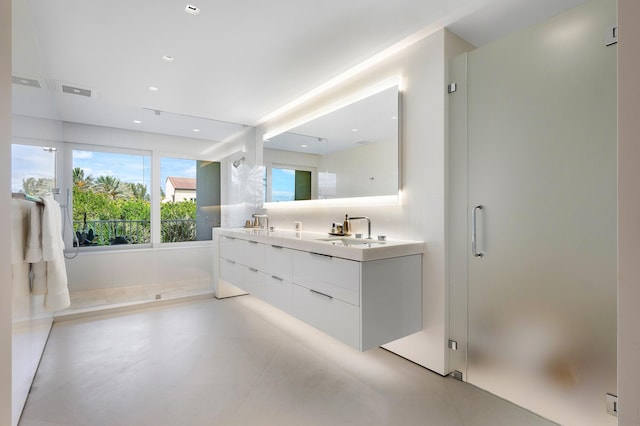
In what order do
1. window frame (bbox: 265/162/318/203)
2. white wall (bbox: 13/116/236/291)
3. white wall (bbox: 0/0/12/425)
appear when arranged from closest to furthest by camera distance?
white wall (bbox: 0/0/12/425) → window frame (bbox: 265/162/318/203) → white wall (bbox: 13/116/236/291)

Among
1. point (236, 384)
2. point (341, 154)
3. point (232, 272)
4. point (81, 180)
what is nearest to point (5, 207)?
point (236, 384)

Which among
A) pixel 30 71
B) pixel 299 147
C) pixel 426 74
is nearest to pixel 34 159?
pixel 30 71

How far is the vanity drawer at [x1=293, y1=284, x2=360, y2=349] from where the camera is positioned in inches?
79.7

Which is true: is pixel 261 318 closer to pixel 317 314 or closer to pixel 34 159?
pixel 317 314

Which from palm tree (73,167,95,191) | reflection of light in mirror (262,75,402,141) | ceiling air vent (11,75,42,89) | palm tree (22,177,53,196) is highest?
reflection of light in mirror (262,75,402,141)

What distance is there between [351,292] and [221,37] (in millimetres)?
2064

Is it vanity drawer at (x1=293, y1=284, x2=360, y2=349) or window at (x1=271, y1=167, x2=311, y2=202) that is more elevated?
window at (x1=271, y1=167, x2=311, y2=202)

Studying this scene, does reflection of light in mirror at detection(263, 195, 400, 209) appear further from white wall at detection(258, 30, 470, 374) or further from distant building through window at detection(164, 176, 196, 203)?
distant building through window at detection(164, 176, 196, 203)

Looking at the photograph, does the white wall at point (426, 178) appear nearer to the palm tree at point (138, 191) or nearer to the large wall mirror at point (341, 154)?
the large wall mirror at point (341, 154)

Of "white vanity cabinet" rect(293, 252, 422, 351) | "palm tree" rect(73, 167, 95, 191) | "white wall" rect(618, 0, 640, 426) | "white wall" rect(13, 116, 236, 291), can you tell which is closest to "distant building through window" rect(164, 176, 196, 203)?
"white wall" rect(13, 116, 236, 291)

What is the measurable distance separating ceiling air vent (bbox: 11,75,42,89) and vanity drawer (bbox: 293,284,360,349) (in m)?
2.12

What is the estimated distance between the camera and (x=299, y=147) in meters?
3.75

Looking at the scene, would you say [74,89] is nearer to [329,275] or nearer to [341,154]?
[341,154]

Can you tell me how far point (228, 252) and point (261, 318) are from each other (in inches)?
38.1
